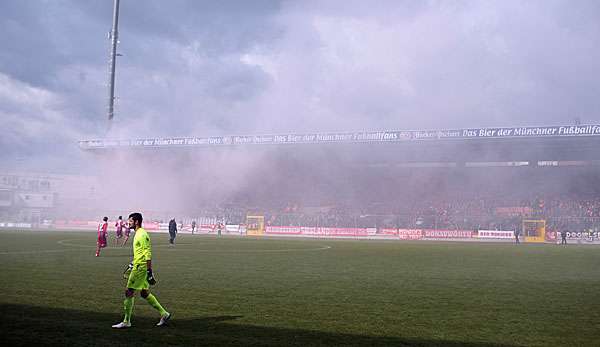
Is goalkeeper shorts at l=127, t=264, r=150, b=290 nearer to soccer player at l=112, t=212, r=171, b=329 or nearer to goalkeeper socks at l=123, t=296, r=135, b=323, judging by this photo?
soccer player at l=112, t=212, r=171, b=329

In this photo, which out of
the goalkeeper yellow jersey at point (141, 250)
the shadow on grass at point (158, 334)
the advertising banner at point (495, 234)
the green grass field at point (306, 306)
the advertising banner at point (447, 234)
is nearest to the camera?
the shadow on grass at point (158, 334)

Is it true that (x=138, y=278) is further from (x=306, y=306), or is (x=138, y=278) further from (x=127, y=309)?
(x=306, y=306)

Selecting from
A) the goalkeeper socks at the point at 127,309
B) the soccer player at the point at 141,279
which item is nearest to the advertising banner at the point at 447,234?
the soccer player at the point at 141,279

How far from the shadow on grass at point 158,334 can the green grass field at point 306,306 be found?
0.05ft

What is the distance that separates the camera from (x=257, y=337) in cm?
713

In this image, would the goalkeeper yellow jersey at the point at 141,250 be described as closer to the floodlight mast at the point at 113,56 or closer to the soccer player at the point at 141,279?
the soccer player at the point at 141,279

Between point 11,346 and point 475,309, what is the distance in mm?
7427

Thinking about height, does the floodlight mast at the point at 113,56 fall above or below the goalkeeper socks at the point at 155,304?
above

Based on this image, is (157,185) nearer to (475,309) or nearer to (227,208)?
(227,208)

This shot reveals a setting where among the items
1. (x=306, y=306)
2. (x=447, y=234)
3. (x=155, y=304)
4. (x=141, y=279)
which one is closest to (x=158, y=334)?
(x=155, y=304)

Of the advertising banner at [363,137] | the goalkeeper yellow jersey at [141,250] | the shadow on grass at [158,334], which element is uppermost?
the advertising banner at [363,137]

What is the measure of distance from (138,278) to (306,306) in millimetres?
3165

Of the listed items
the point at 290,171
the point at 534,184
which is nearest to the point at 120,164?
the point at 290,171

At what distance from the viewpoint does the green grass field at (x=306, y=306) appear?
23.5 feet
